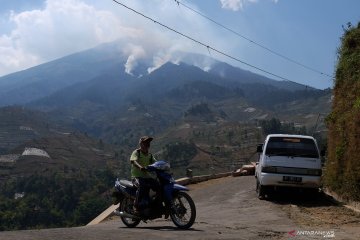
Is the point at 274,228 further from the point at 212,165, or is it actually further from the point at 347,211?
the point at 212,165

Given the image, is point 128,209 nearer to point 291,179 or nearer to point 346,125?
point 291,179

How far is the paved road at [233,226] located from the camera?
316 inches

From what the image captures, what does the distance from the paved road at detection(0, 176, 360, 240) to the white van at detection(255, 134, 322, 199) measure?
607 mm

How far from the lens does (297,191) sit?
1568 centimetres

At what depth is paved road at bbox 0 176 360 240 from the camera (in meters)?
8.02

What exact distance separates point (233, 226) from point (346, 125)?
5476 mm

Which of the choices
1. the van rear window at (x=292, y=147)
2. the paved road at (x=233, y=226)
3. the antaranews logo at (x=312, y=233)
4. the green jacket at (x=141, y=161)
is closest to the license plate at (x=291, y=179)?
the paved road at (x=233, y=226)

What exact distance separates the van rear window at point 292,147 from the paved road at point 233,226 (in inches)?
58.9

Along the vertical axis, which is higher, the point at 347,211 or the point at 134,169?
the point at 134,169

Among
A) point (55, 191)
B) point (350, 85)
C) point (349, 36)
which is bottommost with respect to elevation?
point (55, 191)

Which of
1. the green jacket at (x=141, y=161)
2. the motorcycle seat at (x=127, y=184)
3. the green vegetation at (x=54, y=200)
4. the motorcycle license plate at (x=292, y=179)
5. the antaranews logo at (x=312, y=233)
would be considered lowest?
the green vegetation at (x=54, y=200)

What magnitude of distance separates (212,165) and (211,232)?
11365cm

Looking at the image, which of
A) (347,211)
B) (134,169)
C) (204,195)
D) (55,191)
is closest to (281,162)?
(347,211)

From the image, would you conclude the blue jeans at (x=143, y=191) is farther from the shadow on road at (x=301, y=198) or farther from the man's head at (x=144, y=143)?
→ the shadow on road at (x=301, y=198)
